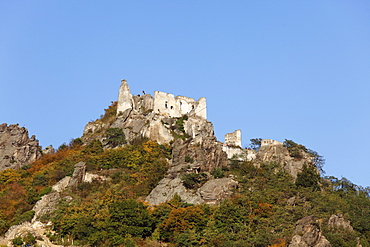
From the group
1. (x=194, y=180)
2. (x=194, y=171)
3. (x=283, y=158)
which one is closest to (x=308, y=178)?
(x=283, y=158)

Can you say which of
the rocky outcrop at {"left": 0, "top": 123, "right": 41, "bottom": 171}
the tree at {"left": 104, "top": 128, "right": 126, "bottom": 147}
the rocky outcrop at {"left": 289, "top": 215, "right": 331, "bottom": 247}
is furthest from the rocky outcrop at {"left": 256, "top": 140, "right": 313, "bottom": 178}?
the rocky outcrop at {"left": 0, "top": 123, "right": 41, "bottom": 171}

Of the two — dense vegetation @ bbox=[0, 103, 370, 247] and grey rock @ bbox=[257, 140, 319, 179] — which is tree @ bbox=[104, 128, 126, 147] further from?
grey rock @ bbox=[257, 140, 319, 179]

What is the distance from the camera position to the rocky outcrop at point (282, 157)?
7100cm

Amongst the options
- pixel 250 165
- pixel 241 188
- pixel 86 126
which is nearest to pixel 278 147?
pixel 250 165

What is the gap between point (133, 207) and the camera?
56.9m

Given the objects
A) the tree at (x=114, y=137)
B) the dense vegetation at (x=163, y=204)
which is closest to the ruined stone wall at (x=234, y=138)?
the dense vegetation at (x=163, y=204)

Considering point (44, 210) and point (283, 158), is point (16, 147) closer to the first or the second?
point (44, 210)

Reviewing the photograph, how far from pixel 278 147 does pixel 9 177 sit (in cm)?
2972

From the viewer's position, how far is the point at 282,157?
73375 mm

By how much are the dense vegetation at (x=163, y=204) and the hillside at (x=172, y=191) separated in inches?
4.4

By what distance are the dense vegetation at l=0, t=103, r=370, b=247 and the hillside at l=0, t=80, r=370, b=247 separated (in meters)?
0.11

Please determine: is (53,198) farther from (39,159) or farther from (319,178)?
(319,178)

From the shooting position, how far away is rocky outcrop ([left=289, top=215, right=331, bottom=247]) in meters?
50.6

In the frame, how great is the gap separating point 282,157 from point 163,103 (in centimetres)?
1851
